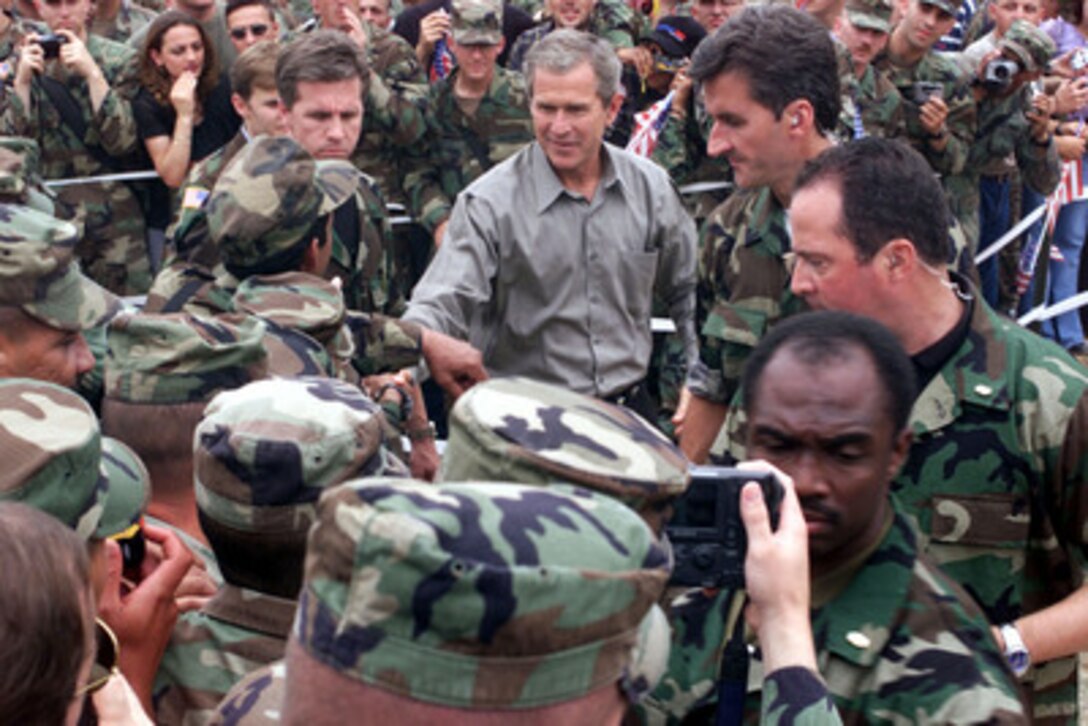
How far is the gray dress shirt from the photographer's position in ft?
15.5

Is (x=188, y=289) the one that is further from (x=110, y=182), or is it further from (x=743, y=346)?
(x=110, y=182)

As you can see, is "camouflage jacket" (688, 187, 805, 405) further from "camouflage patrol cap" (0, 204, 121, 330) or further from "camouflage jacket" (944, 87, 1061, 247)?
"camouflage jacket" (944, 87, 1061, 247)

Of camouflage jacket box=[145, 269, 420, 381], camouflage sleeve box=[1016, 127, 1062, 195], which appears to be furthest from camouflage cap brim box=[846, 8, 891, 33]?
camouflage jacket box=[145, 269, 420, 381]

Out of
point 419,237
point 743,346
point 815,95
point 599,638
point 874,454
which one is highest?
point 599,638

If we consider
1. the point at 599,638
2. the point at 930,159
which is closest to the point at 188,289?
the point at 599,638

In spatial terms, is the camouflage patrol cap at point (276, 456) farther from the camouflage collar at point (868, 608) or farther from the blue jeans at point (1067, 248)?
the blue jeans at point (1067, 248)

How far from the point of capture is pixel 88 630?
67.3 inches

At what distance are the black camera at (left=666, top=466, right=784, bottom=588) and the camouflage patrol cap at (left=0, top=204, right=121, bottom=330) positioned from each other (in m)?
1.88

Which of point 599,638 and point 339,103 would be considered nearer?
point 599,638

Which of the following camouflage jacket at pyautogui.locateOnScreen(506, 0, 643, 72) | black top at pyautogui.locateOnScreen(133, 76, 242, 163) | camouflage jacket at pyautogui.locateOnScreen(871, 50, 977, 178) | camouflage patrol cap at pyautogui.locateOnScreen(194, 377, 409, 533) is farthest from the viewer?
camouflage jacket at pyautogui.locateOnScreen(506, 0, 643, 72)

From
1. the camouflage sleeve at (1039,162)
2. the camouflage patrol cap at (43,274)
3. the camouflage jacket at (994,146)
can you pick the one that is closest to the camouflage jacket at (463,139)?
the camouflage jacket at (994,146)

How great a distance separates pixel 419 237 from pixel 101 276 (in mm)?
1636

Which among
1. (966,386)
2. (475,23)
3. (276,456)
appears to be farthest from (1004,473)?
(475,23)

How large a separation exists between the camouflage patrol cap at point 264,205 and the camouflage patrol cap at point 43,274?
0.45 m
